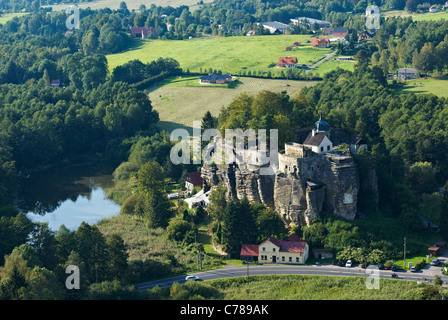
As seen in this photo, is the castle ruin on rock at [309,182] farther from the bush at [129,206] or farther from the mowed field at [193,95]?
the mowed field at [193,95]

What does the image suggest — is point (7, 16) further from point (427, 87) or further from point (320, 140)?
point (320, 140)

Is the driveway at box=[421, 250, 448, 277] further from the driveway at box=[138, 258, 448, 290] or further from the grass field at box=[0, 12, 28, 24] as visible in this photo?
the grass field at box=[0, 12, 28, 24]

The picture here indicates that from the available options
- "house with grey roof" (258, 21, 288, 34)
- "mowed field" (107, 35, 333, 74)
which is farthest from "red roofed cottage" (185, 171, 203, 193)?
"house with grey roof" (258, 21, 288, 34)

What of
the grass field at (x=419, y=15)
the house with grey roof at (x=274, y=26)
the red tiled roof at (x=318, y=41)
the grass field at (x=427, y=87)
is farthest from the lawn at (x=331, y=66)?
the grass field at (x=419, y=15)

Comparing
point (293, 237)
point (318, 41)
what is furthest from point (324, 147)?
point (318, 41)

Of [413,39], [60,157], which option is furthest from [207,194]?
[413,39]
